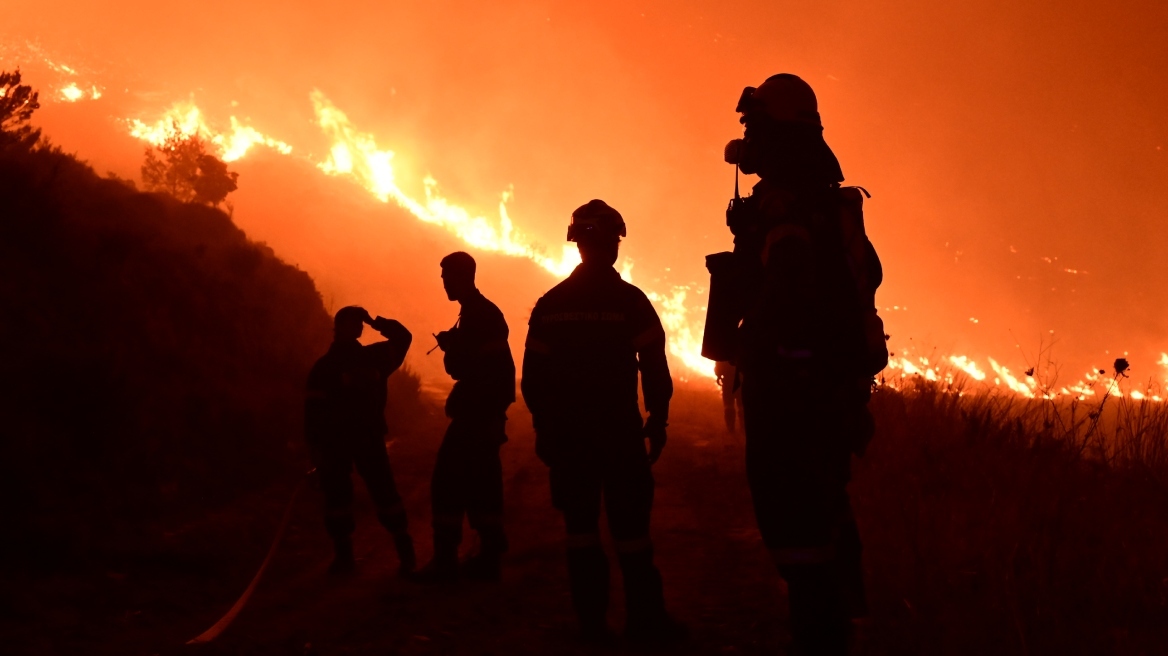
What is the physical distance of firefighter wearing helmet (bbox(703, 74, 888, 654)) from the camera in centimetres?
339

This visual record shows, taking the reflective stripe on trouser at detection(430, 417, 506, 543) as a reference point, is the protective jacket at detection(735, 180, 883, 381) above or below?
above

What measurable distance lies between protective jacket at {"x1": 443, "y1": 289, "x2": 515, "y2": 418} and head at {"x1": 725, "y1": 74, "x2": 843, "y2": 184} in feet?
9.47

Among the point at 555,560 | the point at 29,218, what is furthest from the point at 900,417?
the point at 29,218

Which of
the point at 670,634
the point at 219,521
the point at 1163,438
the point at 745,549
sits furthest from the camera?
the point at 219,521

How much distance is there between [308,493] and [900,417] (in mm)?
7259

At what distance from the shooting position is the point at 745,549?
6.86 metres

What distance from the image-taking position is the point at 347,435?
6.82 meters

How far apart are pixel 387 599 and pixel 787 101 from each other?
4264 millimetres

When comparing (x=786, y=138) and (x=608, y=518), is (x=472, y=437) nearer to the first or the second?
(x=608, y=518)

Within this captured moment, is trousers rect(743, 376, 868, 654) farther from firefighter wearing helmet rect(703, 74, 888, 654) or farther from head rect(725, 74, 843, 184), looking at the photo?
head rect(725, 74, 843, 184)

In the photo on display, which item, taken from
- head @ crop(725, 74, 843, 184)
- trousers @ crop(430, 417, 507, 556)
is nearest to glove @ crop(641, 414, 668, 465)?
head @ crop(725, 74, 843, 184)

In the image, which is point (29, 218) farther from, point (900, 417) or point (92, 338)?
point (900, 417)

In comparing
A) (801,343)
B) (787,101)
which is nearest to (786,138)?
(787,101)

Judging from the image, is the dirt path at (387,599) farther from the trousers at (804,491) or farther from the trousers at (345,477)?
the trousers at (804,491)
